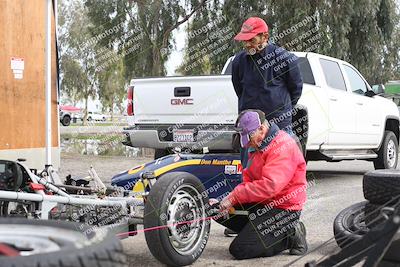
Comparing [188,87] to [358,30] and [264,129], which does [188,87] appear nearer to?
[264,129]

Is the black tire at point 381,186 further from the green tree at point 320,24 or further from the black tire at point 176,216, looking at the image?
the green tree at point 320,24

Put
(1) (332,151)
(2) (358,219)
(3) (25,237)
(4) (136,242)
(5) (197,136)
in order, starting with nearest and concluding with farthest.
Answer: (3) (25,237), (2) (358,219), (4) (136,242), (5) (197,136), (1) (332,151)

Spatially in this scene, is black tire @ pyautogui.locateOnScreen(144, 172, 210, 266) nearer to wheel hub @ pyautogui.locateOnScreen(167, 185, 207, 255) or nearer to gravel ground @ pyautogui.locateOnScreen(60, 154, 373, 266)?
wheel hub @ pyautogui.locateOnScreen(167, 185, 207, 255)

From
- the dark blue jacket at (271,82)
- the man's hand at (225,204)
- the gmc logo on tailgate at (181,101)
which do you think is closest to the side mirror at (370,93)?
the gmc logo on tailgate at (181,101)

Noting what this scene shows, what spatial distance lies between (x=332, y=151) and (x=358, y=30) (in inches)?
484

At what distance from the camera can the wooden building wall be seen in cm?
751

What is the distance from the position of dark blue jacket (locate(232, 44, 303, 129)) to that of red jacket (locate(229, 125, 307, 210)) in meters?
0.80

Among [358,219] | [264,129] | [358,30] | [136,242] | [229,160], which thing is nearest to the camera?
[358,219]

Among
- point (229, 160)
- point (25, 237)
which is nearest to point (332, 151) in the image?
point (229, 160)

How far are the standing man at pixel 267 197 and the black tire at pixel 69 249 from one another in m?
2.21

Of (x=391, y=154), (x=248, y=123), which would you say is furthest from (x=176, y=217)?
(x=391, y=154)

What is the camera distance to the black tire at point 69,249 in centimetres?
177

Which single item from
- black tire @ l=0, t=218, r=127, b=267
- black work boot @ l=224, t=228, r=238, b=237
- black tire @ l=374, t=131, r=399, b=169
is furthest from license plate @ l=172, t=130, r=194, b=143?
black tire @ l=0, t=218, r=127, b=267

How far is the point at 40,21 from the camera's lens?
798cm
